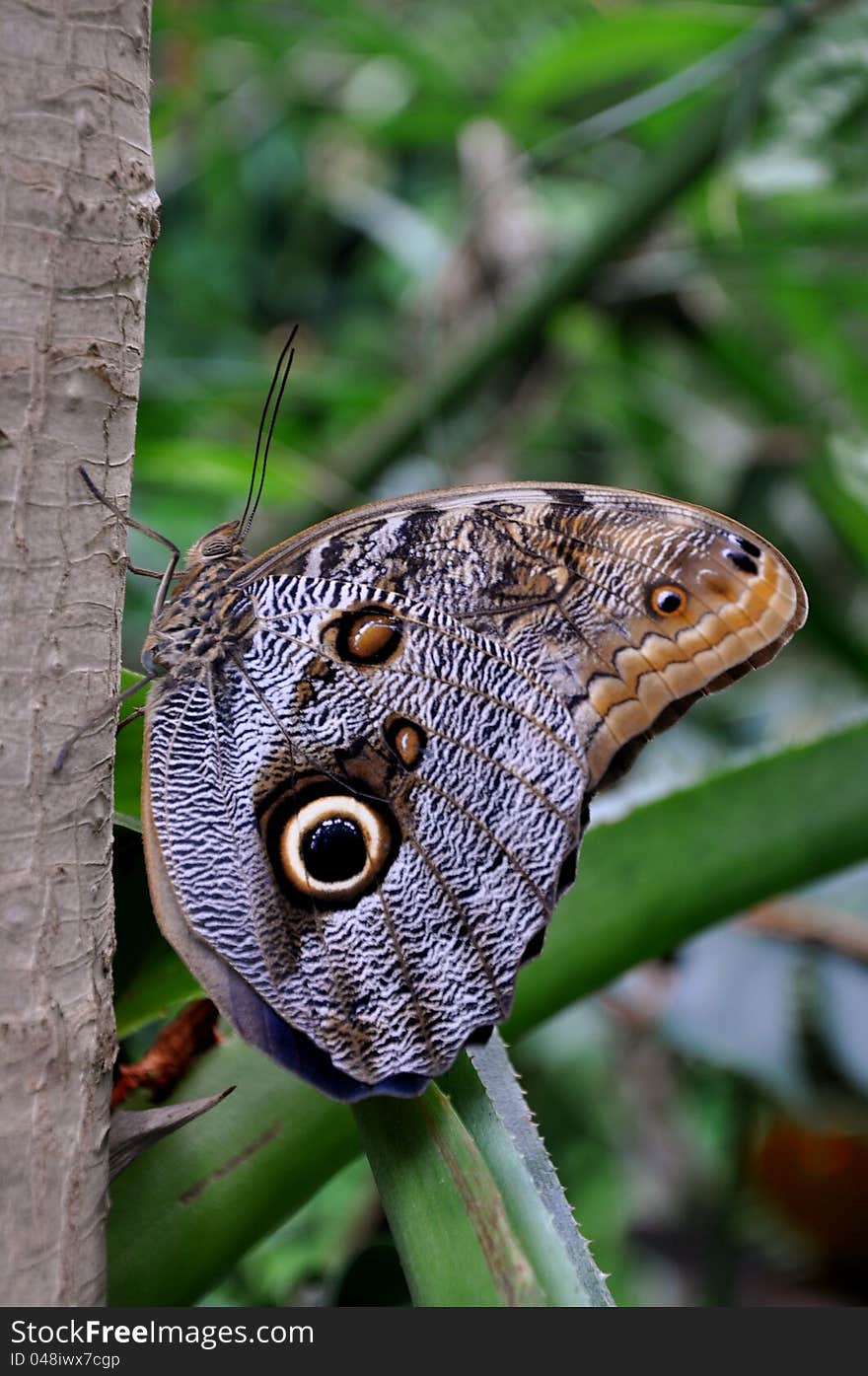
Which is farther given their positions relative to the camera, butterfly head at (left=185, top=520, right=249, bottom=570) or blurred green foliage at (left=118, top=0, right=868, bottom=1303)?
blurred green foliage at (left=118, top=0, right=868, bottom=1303)

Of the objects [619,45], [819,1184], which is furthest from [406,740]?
[819,1184]

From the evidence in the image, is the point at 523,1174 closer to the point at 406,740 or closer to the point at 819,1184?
the point at 406,740

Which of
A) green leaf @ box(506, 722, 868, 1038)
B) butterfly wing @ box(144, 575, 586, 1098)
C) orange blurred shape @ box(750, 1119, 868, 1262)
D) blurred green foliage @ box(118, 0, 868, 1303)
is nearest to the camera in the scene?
butterfly wing @ box(144, 575, 586, 1098)

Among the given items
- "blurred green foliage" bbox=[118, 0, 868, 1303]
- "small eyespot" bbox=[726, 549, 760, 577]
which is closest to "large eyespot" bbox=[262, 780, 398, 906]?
"small eyespot" bbox=[726, 549, 760, 577]

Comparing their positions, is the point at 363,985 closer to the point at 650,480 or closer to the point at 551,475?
the point at 650,480

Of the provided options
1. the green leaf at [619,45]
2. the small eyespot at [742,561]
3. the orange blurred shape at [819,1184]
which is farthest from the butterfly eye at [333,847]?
the orange blurred shape at [819,1184]

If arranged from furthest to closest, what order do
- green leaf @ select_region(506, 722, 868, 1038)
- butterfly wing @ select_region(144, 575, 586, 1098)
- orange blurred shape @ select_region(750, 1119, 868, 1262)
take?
orange blurred shape @ select_region(750, 1119, 868, 1262) < green leaf @ select_region(506, 722, 868, 1038) < butterfly wing @ select_region(144, 575, 586, 1098)

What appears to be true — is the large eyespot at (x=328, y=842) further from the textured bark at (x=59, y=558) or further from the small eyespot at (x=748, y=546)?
the small eyespot at (x=748, y=546)

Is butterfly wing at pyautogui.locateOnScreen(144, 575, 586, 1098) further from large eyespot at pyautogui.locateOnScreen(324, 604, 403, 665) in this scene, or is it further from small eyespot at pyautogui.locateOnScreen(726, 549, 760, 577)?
small eyespot at pyautogui.locateOnScreen(726, 549, 760, 577)
